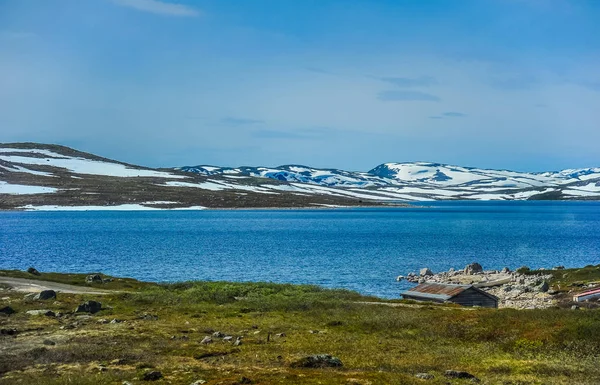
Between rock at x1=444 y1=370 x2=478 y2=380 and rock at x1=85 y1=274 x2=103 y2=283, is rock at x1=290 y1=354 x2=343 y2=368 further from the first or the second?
rock at x1=85 y1=274 x2=103 y2=283

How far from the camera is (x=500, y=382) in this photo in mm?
23203

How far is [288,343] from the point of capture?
31.5 meters

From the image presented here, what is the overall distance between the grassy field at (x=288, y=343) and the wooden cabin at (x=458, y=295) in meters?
6.34

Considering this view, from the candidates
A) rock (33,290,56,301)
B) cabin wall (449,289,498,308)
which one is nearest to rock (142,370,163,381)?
rock (33,290,56,301)

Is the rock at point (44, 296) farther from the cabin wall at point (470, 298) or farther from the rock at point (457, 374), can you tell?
the rock at point (457, 374)

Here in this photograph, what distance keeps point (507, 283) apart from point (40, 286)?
175ft

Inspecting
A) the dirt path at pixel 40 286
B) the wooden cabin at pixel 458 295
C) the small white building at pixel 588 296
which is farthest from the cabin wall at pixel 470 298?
the dirt path at pixel 40 286

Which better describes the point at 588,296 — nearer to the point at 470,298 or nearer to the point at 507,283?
the point at 470,298

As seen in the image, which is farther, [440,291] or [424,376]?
[440,291]

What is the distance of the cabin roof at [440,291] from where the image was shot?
50.7 m

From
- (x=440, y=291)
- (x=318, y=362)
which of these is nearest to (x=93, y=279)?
(x=440, y=291)

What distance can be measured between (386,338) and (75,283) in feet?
123

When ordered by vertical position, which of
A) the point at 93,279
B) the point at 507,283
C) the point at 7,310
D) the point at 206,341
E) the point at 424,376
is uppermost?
the point at 424,376

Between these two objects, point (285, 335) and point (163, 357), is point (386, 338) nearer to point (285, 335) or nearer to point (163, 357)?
point (285, 335)
